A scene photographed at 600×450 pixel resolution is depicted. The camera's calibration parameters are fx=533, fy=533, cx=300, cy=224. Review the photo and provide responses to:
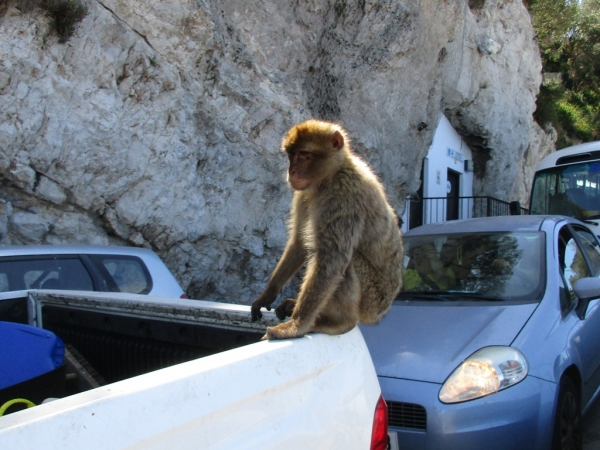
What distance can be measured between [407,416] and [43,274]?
2829mm

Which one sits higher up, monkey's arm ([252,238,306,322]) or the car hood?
monkey's arm ([252,238,306,322])

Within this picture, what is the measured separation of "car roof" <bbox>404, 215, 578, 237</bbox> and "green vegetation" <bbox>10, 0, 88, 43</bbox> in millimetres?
4416

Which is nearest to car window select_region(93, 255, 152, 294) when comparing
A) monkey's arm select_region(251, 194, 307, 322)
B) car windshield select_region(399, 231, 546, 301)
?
monkey's arm select_region(251, 194, 307, 322)

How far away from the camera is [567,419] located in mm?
3072

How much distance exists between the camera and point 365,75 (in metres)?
9.88

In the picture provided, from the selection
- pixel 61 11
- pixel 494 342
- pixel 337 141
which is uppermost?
pixel 61 11

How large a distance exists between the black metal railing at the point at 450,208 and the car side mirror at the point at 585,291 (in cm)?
828

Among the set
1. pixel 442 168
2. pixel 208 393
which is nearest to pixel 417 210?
pixel 442 168

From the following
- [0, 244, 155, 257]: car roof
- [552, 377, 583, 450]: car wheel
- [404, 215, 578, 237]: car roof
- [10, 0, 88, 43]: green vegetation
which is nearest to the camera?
[552, 377, 583, 450]: car wheel

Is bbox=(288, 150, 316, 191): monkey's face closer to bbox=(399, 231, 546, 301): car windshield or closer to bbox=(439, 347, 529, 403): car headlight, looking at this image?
bbox=(439, 347, 529, 403): car headlight

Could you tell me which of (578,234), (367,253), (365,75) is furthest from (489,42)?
(367,253)

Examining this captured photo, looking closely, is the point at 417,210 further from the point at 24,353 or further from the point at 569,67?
the point at 569,67

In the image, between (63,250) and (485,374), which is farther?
(63,250)

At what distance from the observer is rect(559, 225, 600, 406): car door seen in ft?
11.6
